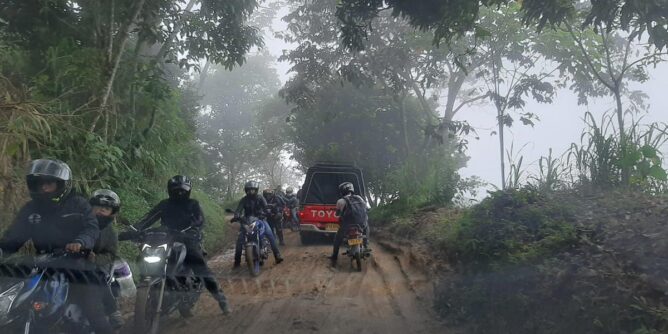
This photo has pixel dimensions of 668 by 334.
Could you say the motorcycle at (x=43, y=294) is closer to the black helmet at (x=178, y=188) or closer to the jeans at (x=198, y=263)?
the jeans at (x=198, y=263)

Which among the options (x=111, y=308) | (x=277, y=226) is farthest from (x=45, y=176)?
(x=277, y=226)

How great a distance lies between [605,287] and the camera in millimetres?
4773

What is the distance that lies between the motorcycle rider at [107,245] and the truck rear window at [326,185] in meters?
10.1

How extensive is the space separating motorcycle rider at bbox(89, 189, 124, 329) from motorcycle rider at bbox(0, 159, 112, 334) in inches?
12.9

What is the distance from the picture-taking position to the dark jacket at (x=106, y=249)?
4930 millimetres

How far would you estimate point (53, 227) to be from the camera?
4281 millimetres

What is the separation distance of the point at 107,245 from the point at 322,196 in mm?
10492

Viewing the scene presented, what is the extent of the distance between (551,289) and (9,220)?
581 cm

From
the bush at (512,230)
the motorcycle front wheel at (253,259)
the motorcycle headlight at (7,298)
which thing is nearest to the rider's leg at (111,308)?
the motorcycle headlight at (7,298)

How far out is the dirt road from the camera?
6078 mm

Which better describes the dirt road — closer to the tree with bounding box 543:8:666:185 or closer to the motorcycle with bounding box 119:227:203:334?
the motorcycle with bounding box 119:227:203:334

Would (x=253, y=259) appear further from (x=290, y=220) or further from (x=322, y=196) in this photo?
(x=290, y=220)

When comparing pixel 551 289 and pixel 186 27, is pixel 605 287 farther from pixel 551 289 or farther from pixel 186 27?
pixel 186 27

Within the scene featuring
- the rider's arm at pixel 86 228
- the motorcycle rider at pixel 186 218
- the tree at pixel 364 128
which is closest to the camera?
the rider's arm at pixel 86 228
